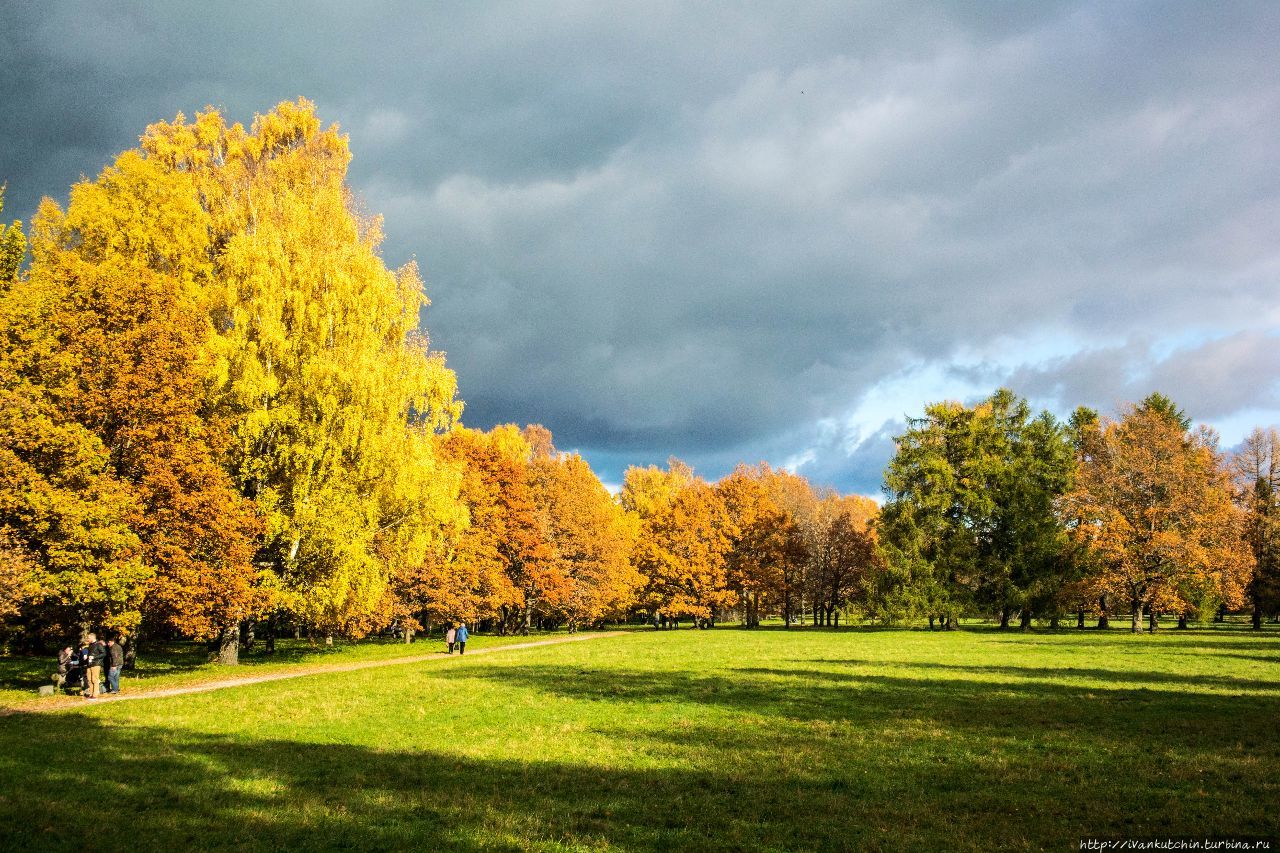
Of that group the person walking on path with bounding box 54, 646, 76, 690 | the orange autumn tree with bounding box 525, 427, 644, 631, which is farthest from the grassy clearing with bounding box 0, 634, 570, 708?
the orange autumn tree with bounding box 525, 427, 644, 631

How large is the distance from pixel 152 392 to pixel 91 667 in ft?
30.0

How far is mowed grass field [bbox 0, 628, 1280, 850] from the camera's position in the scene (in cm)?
934

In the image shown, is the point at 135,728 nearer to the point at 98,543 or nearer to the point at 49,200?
the point at 98,543

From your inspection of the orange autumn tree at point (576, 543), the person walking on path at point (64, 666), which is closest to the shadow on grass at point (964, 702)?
the person walking on path at point (64, 666)

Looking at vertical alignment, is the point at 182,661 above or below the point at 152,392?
below

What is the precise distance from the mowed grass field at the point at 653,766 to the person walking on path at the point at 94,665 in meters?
1.96

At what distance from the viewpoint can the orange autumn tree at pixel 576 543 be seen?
211 feet

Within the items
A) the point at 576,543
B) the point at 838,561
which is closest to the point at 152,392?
the point at 576,543

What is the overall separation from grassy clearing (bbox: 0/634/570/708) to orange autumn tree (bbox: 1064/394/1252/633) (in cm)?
4995

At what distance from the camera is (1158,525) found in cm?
5547

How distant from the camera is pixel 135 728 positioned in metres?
16.2

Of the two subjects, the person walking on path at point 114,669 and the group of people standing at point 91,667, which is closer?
the group of people standing at point 91,667

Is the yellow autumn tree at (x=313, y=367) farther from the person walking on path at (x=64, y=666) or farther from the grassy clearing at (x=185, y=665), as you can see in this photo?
the person walking on path at (x=64, y=666)

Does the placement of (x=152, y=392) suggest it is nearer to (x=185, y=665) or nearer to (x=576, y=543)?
(x=185, y=665)
